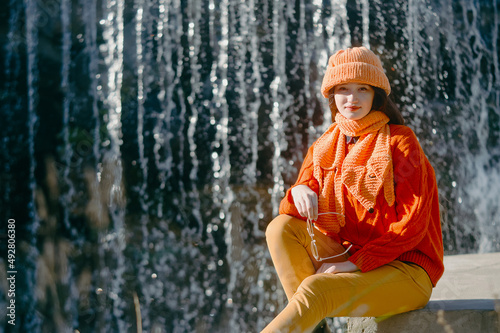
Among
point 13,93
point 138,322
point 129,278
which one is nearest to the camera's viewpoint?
point 138,322

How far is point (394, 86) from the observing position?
4797 mm

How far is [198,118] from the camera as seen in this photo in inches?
191

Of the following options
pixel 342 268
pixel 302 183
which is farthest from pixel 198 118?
pixel 342 268

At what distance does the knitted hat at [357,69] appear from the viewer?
5.43ft

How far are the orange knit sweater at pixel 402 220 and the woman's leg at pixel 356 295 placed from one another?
0.04 m

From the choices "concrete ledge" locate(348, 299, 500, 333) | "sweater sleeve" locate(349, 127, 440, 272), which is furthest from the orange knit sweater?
"concrete ledge" locate(348, 299, 500, 333)

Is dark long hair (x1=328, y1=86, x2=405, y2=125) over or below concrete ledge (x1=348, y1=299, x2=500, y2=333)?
over

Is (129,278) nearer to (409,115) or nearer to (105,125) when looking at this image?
(105,125)

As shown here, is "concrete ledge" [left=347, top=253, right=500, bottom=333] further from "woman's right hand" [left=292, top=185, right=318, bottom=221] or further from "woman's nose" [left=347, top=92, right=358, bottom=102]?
"woman's nose" [left=347, top=92, right=358, bottom=102]

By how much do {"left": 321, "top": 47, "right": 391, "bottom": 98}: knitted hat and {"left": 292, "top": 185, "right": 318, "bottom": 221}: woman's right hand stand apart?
371mm

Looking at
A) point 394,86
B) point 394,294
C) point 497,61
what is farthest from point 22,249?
point 497,61

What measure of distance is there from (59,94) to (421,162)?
14.1 feet

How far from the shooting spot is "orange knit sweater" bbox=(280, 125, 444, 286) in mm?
1526

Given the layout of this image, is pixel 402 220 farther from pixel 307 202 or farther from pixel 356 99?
pixel 356 99
